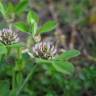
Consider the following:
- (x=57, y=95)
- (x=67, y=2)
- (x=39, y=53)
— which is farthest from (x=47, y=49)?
(x=67, y=2)

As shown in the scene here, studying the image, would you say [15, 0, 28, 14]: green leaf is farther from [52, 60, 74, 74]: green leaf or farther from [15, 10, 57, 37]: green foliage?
[52, 60, 74, 74]: green leaf

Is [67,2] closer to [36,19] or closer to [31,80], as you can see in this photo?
[31,80]

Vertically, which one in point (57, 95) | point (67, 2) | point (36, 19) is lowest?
point (57, 95)

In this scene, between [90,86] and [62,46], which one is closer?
[90,86]

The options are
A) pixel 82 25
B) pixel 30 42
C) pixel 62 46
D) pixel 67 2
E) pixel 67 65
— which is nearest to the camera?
pixel 67 65

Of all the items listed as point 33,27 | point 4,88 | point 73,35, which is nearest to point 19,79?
point 4,88

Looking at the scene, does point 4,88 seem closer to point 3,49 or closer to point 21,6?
point 3,49
